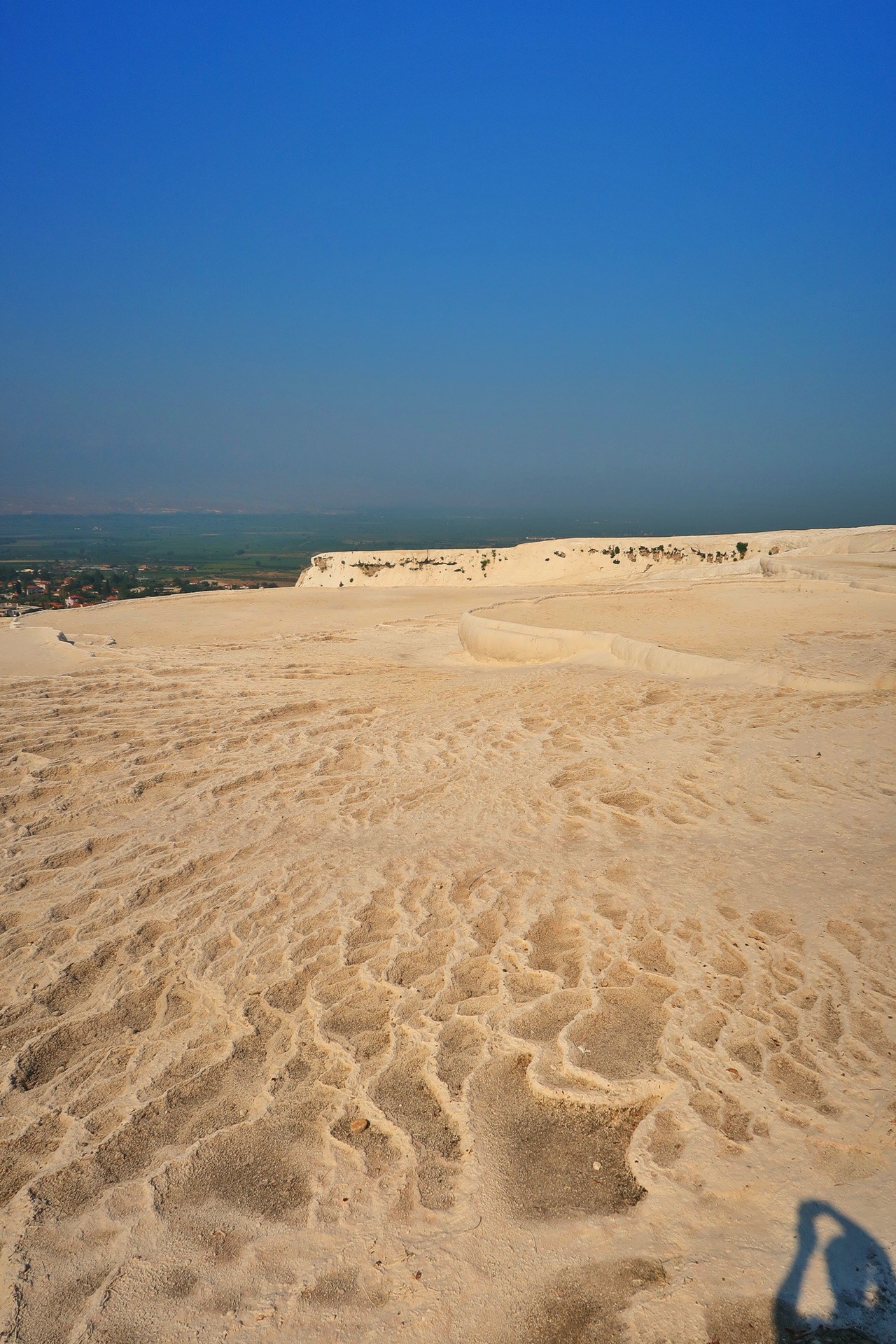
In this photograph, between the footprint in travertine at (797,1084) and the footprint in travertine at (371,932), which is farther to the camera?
the footprint in travertine at (371,932)

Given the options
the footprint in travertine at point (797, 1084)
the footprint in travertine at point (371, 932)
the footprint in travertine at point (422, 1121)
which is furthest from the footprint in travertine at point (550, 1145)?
the footprint in travertine at point (371, 932)

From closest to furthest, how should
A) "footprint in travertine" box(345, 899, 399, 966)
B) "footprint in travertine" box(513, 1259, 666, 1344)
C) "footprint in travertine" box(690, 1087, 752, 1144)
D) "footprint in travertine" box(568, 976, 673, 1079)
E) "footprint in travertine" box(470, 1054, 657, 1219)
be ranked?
"footprint in travertine" box(513, 1259, 666, 1344) → "footprint in travertine" box(470, 1054, 657, 1219) → "footprint in travertine" box(690, 1087, 752, 1144) → "footprint in travertine" box(568, 976, 673, 1079) → "footprint in travertine" box(345, 899, 399, 966)

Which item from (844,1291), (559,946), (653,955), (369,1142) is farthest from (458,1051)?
(844,1291)

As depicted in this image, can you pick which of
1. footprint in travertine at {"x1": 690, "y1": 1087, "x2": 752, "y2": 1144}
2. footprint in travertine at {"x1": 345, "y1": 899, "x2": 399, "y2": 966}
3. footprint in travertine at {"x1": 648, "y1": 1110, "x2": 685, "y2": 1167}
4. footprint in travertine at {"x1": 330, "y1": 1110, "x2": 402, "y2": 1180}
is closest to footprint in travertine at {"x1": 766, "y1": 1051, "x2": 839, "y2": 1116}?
footprint in travertine at {"x1": 690, "y1": 1087, "x2": 752, "y2": 1144}

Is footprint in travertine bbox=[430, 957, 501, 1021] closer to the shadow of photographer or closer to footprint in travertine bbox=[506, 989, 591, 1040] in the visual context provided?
footprint in travertine bbox=[506, 989, 591, 1040]

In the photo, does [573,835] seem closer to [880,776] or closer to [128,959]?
[880,776]

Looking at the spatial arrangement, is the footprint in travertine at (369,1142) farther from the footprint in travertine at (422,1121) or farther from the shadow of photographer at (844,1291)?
the shadow of photographer at (844,1291)

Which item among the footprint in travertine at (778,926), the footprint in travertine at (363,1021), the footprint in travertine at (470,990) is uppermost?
the footprint in travertine at (778,926)
